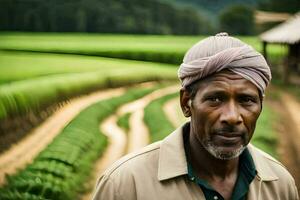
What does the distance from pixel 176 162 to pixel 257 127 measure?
976cm

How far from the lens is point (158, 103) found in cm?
1714

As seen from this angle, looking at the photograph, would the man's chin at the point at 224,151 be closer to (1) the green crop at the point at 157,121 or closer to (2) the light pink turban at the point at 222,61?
(2) the light pink turban at the point at 222,61

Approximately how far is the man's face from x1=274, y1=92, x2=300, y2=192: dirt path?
6.45m

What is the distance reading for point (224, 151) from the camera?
2275 millimetres

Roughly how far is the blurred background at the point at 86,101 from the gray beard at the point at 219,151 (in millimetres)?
6029

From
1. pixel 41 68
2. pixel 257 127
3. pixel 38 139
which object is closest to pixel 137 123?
→ pixel 38 139

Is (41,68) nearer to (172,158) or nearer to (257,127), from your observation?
(257,127)

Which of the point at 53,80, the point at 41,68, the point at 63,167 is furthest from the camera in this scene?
the point at 41,68

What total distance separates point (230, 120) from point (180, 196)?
0.35 metres

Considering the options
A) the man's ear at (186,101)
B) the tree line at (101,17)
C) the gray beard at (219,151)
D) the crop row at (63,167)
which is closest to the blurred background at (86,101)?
the crop row at (63,167)

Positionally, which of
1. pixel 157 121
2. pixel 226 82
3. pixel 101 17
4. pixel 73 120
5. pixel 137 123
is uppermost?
pixel 226 82

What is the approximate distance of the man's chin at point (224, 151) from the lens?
2.27 metres

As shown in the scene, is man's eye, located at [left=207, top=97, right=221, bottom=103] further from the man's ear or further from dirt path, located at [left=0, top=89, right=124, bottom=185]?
dirt path, located at [left=0, top=89, right=124, bottom=185]

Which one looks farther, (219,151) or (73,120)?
(73,120)
